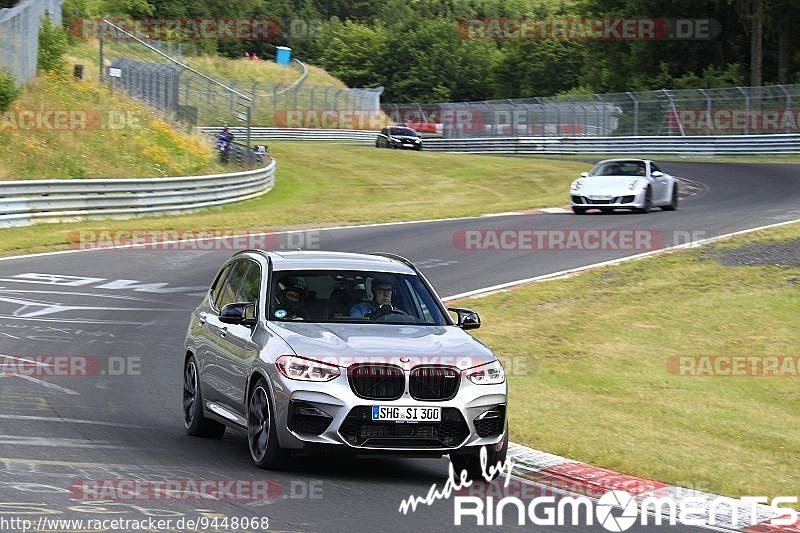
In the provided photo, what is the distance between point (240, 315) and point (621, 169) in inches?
941

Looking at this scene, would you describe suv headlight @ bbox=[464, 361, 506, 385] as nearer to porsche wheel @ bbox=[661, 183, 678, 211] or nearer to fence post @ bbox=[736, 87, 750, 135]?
porsche wheel @ bbox=[661, 183, 678, 211]

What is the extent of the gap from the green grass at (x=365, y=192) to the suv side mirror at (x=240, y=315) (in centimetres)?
1605

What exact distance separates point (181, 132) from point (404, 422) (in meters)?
35.7

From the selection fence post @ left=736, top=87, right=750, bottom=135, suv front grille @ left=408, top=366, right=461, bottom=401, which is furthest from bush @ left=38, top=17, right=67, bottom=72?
suv front grille @ left=408, top=366, right=461, bottom=401

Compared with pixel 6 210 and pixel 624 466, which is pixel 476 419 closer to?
pixel 624 466

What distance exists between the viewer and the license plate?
882 cm

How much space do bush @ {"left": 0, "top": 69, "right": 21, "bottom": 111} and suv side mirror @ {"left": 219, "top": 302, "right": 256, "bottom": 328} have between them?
27.4m

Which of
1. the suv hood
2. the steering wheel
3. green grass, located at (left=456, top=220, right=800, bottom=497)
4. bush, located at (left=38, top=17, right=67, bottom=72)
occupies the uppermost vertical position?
bush, located at (left=38, top=17, right=67, bottom=72)

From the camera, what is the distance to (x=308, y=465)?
954 cm

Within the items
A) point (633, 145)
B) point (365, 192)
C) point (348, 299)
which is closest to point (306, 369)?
point (348, 299)

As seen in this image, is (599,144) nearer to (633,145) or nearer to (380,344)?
(633,145)

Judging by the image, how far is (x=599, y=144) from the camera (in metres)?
64.5

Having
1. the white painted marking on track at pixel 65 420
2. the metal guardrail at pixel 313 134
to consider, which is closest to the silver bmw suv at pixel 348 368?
the white painted marking on track at pixel 65 420

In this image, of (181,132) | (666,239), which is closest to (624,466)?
(666,239)
